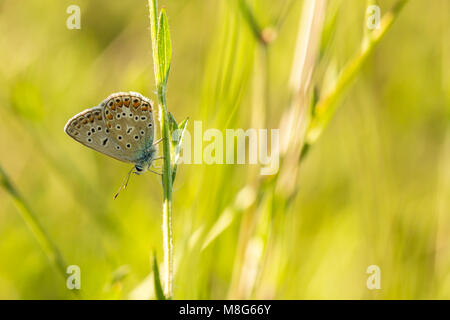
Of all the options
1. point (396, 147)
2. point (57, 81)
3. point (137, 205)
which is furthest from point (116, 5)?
point (396, 147)

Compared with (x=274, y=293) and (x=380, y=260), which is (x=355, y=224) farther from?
(x=274, y=293)

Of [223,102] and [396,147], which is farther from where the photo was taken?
[396,147]

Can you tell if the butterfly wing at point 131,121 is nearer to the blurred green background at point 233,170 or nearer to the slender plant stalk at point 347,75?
the blurred green background at point 233,170

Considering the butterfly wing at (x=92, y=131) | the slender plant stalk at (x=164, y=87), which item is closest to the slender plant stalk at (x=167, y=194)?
the slender plant stalk at (x=164, y=87)

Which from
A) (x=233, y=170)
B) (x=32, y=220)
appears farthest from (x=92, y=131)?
(x=233, y=170)

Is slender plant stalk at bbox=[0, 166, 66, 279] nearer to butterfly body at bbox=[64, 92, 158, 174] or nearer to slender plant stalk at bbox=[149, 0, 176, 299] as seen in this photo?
butterfly body at bbox=[64, 92, 158, 174]

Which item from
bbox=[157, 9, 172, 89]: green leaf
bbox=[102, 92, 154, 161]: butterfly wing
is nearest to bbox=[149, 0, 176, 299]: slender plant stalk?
bbox=[157, 9, 172, 89]: green leaf
